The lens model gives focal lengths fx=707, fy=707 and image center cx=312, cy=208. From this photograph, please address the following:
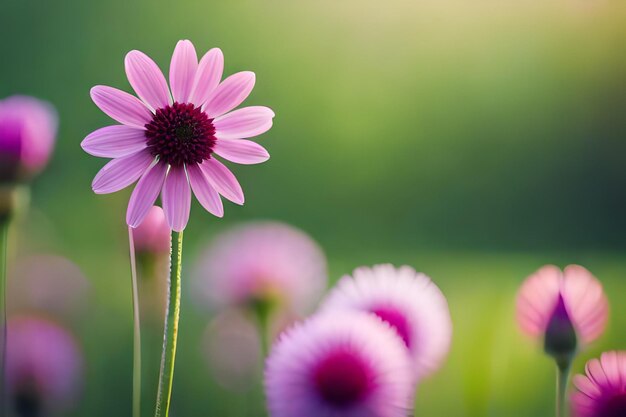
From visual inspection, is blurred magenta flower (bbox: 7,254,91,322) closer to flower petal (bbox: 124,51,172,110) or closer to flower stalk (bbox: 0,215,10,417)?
flower stalk (bbox: 0,215,10,417)

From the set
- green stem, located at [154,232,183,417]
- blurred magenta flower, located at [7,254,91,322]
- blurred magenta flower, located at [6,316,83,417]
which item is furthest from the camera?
blurred magenta flower, located at [7,254,91,322]

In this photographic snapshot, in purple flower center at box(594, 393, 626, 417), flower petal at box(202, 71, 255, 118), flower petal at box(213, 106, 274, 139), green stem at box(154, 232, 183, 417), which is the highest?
flower petal at box(202, 71, 255, 118)

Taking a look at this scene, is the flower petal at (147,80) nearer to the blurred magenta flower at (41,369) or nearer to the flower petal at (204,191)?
the flower petal at (204,191)

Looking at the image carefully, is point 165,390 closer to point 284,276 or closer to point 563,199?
point 284,276

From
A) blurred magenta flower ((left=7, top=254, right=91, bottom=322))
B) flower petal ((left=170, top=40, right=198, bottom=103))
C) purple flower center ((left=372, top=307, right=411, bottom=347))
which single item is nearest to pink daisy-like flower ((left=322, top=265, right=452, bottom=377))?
purple flower center ((left=372, top=307, right=411, bottom=347))

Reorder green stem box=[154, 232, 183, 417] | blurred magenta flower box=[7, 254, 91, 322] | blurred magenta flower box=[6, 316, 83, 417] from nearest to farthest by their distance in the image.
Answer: green stem box=[154, 232, 183, 417] < blurred magenta flower box=[6, 316, 83, 417] < blurred magenta flower box=[7, 254, 91, 322]

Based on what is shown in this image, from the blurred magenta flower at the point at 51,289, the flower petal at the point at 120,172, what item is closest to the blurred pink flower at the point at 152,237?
the flower petal at the point at 120,172

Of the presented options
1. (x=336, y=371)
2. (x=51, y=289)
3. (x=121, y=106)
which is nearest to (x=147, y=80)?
(x=121, y=106)
